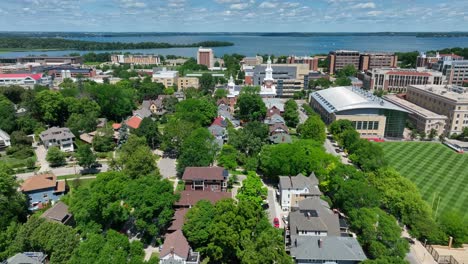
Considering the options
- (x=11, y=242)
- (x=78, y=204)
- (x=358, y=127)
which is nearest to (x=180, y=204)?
(x=78, y=204)

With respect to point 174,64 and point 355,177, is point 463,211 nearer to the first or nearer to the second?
point 355,177

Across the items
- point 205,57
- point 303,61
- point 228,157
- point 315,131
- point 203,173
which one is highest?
point 205,57

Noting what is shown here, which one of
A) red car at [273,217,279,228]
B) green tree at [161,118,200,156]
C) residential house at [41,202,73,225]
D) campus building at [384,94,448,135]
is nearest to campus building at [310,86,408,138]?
campus building at [384,94,448,135]

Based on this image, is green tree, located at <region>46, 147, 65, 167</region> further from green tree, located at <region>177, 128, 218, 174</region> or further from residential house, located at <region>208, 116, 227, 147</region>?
residential house, located at <region>208, 116, 227, 147</region>

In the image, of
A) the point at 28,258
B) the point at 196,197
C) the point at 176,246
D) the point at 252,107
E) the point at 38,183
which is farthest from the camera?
the point at 252,107

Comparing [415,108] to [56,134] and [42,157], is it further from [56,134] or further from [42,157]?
[42,157]

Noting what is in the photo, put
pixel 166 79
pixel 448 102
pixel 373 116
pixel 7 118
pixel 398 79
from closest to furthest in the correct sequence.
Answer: pixel 7 118, pixel 373 116, pixel 448 102, pixel 398 79, pixel 166 79

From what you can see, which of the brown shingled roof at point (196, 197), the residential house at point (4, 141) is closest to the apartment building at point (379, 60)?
the brown shingled roof at point (196, 197)

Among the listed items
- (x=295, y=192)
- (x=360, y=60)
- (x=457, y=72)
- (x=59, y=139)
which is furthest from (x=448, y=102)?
(x=360, y=60)
